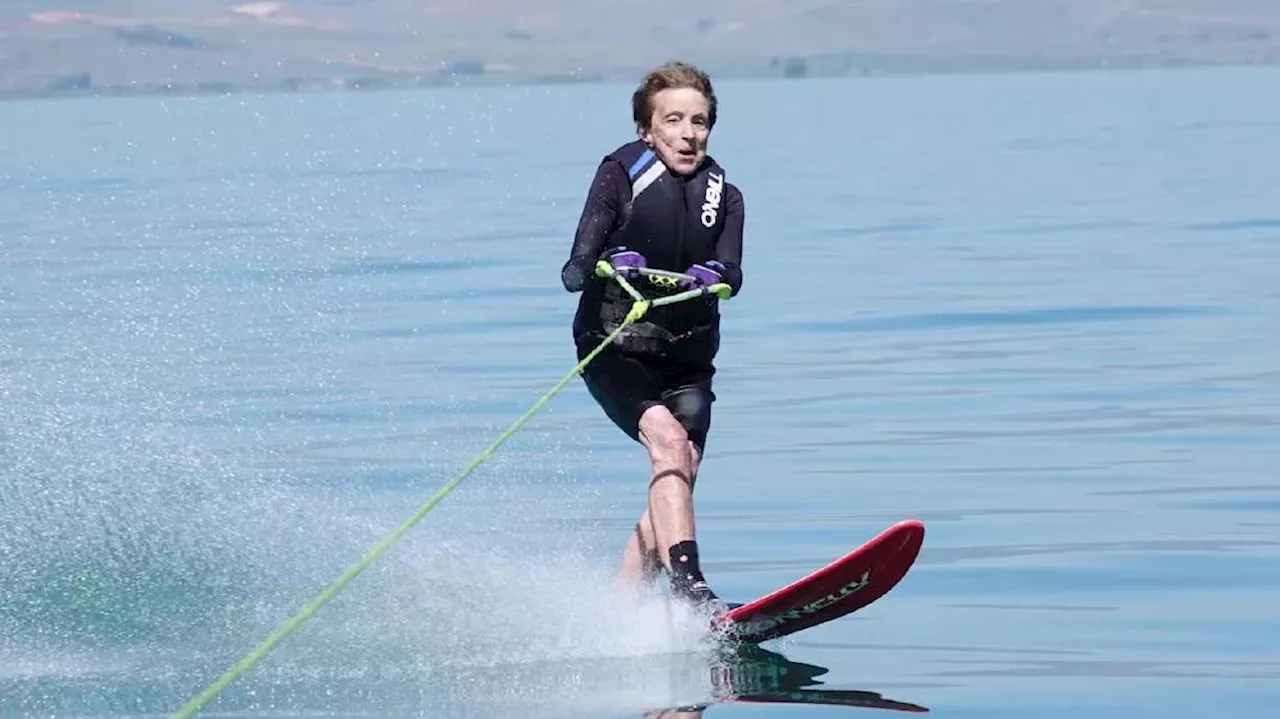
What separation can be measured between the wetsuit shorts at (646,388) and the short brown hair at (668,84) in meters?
0.79

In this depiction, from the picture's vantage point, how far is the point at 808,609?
24.8 feet

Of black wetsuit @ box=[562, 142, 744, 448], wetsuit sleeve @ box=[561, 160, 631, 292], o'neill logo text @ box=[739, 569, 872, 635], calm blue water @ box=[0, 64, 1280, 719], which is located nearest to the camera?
calm blue water @ box=[0, 64, 1280, 719]

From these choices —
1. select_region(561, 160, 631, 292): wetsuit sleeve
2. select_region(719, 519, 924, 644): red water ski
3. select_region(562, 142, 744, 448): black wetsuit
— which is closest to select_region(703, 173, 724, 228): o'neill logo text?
select_region(562, 142, 744, 448): black wetsuit

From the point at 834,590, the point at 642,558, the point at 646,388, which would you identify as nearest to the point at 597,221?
the point at 646,388

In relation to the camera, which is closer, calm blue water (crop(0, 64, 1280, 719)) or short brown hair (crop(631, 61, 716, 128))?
calm blue water (crop(0, 64, 1280, 719))

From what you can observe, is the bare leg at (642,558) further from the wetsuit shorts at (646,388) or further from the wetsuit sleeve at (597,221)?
the wetsuit sleeve at (597,221)

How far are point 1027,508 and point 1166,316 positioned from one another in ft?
25.9

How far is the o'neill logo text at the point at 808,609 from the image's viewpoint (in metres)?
7.50

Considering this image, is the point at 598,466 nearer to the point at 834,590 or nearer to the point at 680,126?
the point at 680,126

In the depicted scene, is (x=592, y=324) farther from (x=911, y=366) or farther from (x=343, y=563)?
(x=911, y=366)

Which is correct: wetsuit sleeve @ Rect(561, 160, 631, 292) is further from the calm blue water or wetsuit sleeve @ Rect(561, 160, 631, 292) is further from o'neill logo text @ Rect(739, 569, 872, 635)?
o'neill logo text @ Rect(739, 569, 872, 635)

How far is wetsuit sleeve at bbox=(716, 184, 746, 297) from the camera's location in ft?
25.8

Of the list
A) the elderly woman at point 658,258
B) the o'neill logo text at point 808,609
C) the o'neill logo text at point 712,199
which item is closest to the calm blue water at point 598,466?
the o'neill logo text at point 808,609

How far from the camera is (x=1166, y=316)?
57.9 feet
